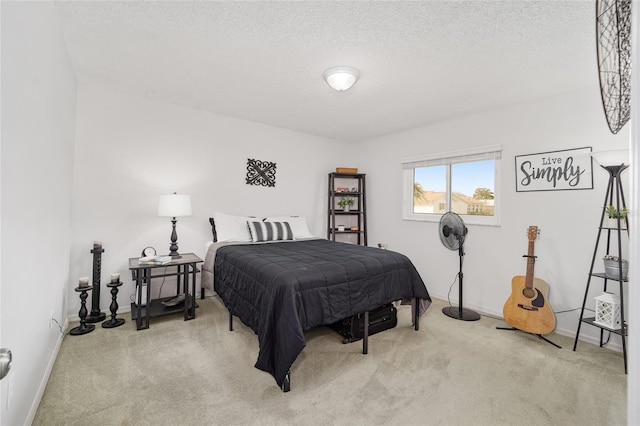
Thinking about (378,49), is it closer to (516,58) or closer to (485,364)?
(516,58)

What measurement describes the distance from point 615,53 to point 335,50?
1765 millimetres

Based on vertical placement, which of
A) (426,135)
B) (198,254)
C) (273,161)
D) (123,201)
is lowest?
(198,254)

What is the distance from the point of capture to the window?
343 cm

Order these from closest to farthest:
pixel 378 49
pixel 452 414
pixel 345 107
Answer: pixel 452 414 → pixel 378 49 → pixel 345 107

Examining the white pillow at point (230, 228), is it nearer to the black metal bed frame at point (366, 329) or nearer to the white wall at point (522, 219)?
the black metal bed frame at point (366, 329)

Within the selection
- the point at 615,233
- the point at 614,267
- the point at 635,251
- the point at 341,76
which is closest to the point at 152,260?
the point at 341,76

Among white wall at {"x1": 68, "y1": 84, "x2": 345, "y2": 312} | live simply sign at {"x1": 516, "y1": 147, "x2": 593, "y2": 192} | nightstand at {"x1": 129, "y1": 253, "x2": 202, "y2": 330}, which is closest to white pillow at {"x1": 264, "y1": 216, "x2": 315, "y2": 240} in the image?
A: white wall at {"x1": 68, "y1": 84, "x2": 345, "y2": 312}

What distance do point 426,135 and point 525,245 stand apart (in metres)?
1.84

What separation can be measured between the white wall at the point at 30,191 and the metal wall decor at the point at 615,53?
6.79ft

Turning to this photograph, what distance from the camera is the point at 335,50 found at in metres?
2.21

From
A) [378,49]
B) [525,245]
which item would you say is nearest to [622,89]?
[378,49]

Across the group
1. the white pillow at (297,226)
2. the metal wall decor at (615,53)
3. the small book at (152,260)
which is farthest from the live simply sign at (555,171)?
the small book at (152,260)

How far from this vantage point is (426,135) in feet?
13.1

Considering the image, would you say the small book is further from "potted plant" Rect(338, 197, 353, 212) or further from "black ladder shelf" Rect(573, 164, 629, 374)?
"black ladder shelf" Rect(573, 164, 629, 374)
